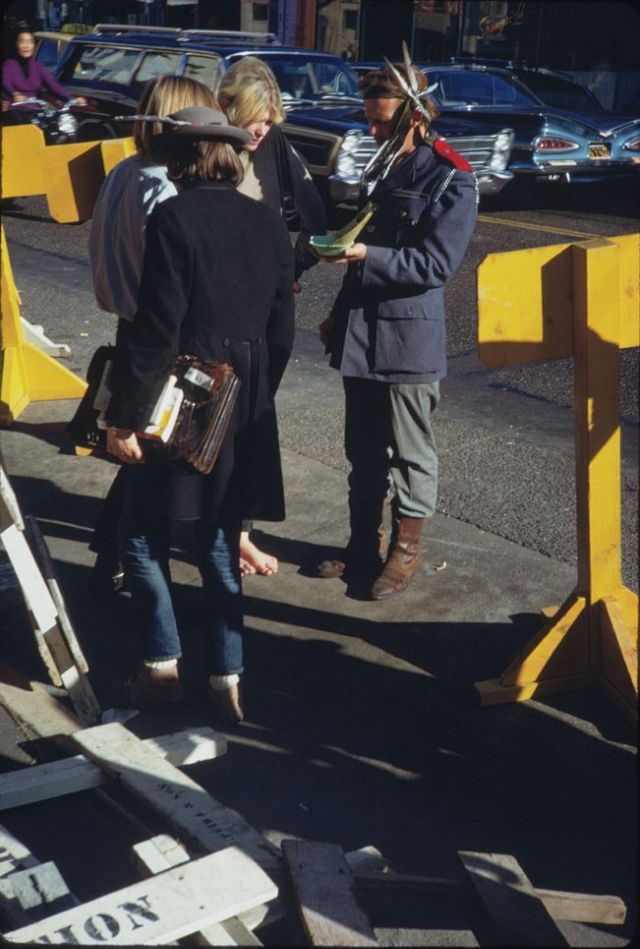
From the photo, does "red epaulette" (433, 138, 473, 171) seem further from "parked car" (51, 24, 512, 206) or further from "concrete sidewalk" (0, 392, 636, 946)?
"parked car" (51, 24, 512, 206)

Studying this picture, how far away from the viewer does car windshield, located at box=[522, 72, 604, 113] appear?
16.5 meters

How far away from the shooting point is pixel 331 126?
1255cm

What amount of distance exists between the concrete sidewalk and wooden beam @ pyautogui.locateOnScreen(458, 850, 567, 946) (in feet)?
0.62

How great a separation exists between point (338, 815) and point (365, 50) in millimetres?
25720

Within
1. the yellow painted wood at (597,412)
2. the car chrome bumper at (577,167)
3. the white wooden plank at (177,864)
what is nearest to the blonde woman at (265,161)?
the yellow painted wood at (597,412)

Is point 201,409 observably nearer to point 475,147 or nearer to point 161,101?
point 161,101

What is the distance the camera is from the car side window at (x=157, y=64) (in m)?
13.8

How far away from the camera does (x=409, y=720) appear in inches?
146

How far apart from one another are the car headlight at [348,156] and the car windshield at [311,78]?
5.15 feet

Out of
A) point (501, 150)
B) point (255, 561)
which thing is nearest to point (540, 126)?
point (501, 150)

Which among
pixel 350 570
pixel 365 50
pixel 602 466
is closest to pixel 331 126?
pixel 350 570

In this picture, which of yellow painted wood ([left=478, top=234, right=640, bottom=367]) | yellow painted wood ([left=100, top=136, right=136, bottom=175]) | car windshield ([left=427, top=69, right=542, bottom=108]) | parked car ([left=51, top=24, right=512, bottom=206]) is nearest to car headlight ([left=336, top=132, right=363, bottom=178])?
parked car ([left=51, top=24, right=512, bottom=206])

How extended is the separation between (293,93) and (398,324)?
1021cm

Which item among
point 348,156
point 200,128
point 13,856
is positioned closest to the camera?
point 13,856
